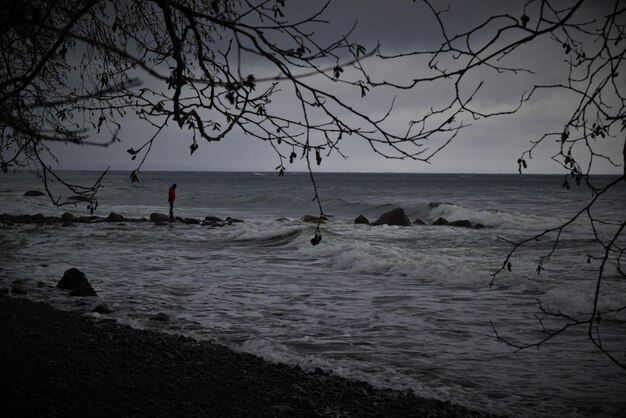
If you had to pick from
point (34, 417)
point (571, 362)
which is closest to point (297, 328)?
point (571, 362)

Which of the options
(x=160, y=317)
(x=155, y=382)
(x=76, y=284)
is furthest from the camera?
(x=76, y=284)

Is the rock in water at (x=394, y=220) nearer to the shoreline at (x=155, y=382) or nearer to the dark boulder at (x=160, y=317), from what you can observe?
the dark boulder at (x=160, y=317)

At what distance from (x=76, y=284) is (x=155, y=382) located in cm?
525

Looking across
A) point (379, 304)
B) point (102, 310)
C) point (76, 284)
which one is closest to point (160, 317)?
point (102, 310)

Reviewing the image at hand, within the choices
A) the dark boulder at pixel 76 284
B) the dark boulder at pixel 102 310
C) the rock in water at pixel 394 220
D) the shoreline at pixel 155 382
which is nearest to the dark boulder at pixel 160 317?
the dark boulder at pixel 102 310

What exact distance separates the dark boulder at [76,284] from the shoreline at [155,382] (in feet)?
8.44

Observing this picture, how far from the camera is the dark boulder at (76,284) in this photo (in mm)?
8734

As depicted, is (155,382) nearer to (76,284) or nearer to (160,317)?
(160,317)

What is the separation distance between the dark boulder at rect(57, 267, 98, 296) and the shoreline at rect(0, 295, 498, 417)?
257 cm

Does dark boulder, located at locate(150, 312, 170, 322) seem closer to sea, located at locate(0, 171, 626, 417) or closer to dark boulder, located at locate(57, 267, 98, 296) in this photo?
sea, located at locate(0, 171, 626, 417)

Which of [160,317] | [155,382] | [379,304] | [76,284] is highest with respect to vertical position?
[155,382]

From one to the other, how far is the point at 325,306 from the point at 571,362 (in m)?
3.88

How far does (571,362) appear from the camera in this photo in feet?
20.2

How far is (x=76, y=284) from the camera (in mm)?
8969
